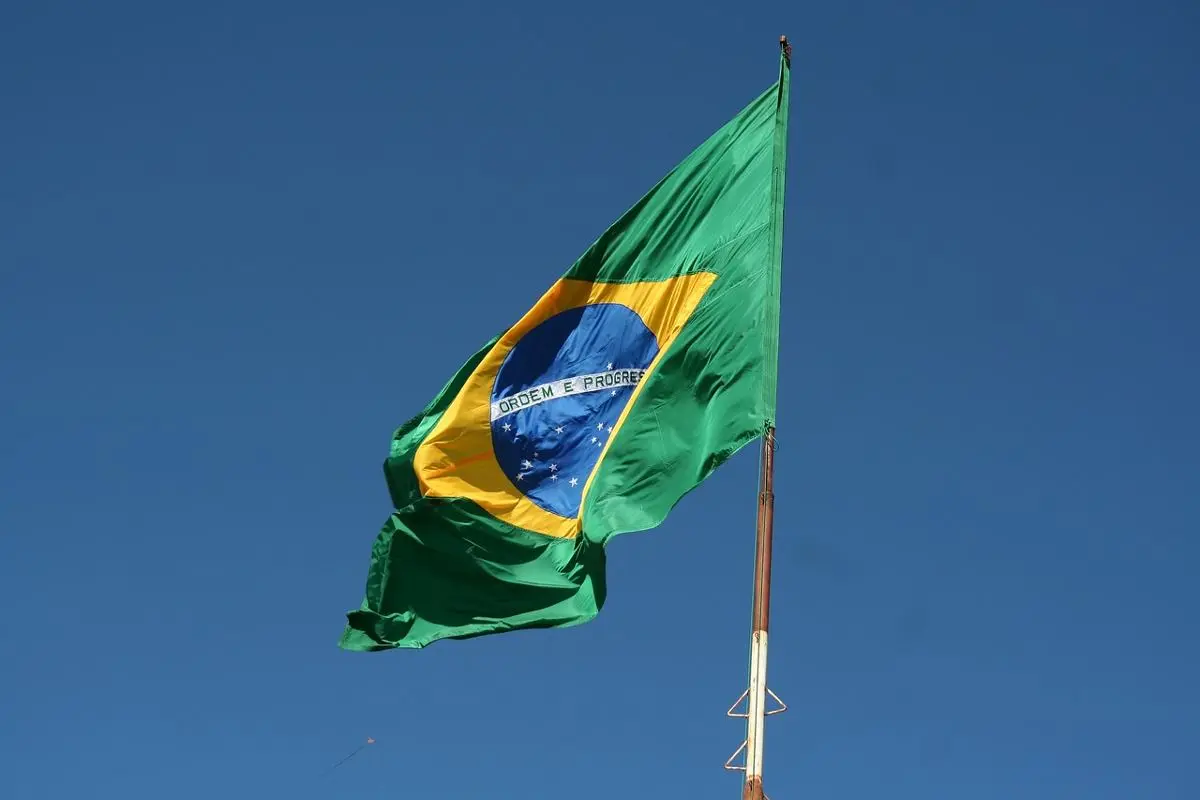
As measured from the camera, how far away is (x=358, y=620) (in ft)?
Answer: 76.3

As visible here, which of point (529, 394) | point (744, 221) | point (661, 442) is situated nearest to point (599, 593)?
point (661, 442)

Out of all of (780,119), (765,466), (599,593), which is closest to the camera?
(765,466)

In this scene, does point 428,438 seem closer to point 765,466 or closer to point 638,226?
point 638,226

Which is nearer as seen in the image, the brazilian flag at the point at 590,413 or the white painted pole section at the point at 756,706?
the white painted pole section at the point at 756,706

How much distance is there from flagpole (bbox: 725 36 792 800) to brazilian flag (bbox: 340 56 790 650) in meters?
0.05

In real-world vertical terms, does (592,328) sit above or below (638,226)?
below

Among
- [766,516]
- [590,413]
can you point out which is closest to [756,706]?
[766,516]

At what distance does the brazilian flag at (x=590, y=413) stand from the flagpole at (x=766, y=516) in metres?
0.05

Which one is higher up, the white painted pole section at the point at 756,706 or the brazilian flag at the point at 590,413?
the brazilian flag at the point at 590,413

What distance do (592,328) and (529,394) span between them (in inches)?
52.0

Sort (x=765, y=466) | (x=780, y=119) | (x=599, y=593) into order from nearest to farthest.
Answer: (x=765, y=466), (x=599, y=593), (x=780, y=119)

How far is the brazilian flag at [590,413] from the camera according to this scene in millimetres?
22109

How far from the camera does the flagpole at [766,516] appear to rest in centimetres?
A: 1830

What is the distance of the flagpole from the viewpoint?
1830 centimetres
